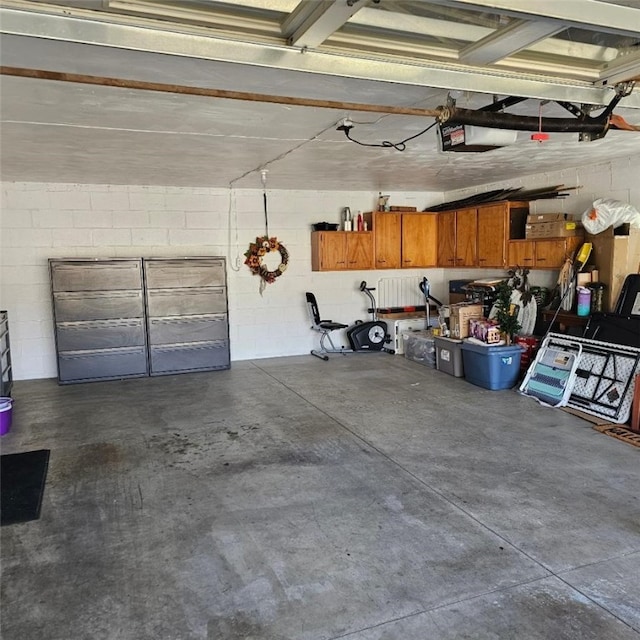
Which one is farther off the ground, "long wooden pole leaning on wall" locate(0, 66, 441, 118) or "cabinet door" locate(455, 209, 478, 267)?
"long wooden pole leaning on wall" locate(0, 66, 441, 118)

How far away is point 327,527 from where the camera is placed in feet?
10.1

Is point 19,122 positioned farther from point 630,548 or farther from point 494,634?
point 630,548

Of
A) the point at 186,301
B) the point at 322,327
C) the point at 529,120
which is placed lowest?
the point at 322,327

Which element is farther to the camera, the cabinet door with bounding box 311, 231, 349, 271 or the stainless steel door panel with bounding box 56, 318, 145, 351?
the cabinet door with bounding box 311, 231, 349, 271

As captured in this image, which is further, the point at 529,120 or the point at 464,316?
the point at 464,316

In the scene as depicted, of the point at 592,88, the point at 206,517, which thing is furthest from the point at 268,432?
the point at 592,88

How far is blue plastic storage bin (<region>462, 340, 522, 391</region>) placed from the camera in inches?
234

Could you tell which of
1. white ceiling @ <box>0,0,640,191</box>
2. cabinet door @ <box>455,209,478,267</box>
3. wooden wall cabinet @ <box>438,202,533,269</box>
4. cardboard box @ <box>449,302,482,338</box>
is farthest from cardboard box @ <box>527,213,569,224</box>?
cardboard box @ <box>449,302,482,338</box>

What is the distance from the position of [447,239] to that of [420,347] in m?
1.85

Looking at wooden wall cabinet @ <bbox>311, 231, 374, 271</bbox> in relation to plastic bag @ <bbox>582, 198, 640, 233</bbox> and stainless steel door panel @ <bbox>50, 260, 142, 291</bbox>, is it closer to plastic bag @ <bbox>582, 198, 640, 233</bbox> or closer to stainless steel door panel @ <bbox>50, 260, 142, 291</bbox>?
stainless steel door panel @ <bbox>50, 260, 142, 291</bbox>

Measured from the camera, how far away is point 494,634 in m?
2.17

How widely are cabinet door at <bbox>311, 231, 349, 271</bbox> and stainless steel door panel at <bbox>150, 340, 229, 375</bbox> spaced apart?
190cm

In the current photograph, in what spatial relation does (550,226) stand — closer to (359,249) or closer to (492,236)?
(492,236)

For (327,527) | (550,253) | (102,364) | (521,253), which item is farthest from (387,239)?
(327,527)
